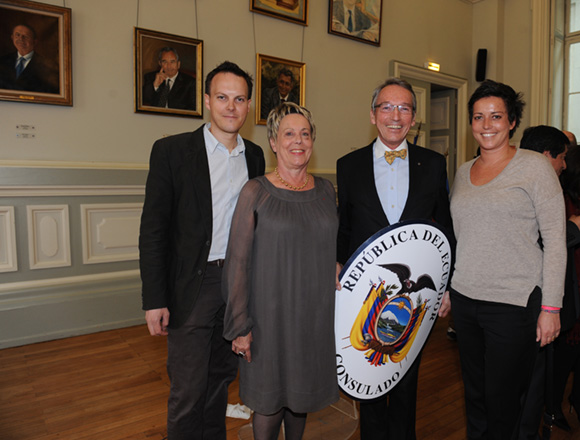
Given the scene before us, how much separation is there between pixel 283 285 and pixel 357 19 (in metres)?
4.84

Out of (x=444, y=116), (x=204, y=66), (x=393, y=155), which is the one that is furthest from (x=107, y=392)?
(x=444, y=116)

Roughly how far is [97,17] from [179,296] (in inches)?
122

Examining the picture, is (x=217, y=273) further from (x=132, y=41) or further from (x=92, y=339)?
(x=132, y=41)

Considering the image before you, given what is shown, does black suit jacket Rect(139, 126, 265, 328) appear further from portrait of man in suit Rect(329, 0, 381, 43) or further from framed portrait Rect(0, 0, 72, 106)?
portrait of man in suit Rect(329, 0, 381, 43)

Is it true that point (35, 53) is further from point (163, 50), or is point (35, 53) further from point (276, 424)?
point (276, 424)

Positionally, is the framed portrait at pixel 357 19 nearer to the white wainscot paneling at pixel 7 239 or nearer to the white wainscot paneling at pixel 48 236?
the white wainscot paneling at pixel 48 236

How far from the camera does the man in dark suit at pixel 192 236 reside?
163cm

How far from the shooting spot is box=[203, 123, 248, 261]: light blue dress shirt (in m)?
1.68

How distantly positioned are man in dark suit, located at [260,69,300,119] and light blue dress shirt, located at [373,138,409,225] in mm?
3153

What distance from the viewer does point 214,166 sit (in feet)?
5.57

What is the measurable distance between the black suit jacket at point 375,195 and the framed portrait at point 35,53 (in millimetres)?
2805

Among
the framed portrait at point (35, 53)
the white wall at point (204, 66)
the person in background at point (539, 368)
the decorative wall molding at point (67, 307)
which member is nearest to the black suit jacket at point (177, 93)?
the white wall at point (204, 66)

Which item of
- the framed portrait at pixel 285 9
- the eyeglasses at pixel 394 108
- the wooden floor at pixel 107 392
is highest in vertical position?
the framed portrait at pixel 285 9

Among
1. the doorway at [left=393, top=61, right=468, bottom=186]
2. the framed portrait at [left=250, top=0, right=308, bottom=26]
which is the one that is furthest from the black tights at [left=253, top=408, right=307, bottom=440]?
the doorway at [left=393, top=61, right=468, bottom=186]
